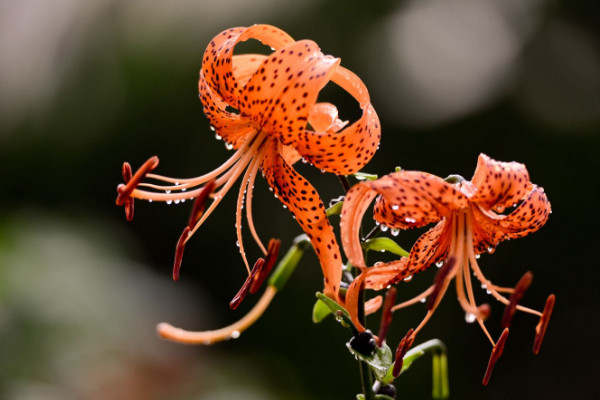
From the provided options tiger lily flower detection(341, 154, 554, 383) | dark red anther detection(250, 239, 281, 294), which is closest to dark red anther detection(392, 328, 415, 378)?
tiger lily flower detection(341, 154, 554, 383)

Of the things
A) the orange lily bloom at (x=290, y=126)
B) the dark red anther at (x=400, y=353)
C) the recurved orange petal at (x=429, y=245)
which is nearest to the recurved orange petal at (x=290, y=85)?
the orange lily bloom at (x=290, y=126)

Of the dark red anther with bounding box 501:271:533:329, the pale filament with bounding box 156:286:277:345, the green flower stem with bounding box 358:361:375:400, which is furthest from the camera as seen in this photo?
the green flower stem with bounding box 358:361:375:400

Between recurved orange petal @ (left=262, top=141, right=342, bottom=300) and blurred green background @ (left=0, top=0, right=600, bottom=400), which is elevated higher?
recurved orange petal @ (left=262, top=141, right=342, bottom=300)

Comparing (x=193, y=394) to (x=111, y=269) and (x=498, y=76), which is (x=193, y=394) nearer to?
(x=111, y=269)

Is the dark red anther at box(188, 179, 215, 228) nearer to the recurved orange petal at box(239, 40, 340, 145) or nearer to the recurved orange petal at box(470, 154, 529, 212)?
the recurved orange petal at box(239, 40, 340, 145)

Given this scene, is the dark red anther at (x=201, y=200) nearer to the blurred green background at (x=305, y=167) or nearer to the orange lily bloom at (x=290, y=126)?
the orange lily bloom at (x=290, y=126)

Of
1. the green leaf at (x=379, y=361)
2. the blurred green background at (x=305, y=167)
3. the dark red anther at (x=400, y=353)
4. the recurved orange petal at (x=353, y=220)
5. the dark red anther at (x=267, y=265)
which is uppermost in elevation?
the recurved orange petal at (x=353, y=220)

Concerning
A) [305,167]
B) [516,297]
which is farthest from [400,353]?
[305,167]
